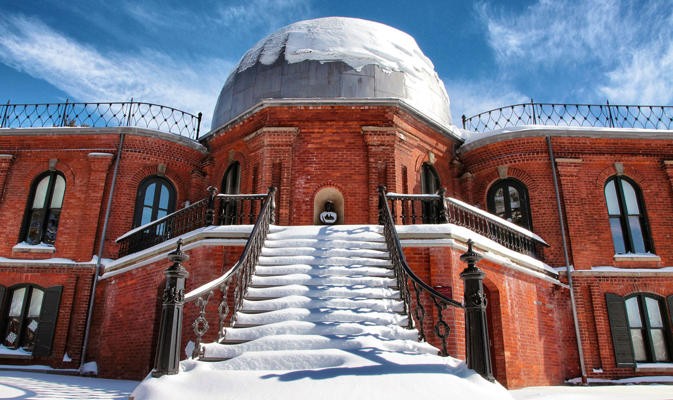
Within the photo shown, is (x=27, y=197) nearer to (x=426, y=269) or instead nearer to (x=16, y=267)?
(x=16, y=267)

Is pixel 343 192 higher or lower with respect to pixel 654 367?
higher

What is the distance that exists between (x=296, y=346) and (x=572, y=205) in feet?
35.3

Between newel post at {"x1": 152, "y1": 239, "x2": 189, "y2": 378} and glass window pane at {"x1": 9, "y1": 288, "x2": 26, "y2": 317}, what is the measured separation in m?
10.8

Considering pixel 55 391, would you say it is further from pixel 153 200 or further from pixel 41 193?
pixel 41 193

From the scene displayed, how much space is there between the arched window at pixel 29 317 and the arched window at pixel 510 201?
12.3m

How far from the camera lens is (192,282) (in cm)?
1020

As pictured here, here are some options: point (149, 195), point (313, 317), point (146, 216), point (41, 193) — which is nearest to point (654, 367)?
point (313, 317)

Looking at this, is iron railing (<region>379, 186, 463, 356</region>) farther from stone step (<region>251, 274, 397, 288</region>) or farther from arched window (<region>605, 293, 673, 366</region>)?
arched window (<region>605, 293, 673, 366</region>)

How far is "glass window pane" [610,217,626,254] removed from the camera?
14.1 metres

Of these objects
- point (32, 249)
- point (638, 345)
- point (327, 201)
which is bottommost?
point (638, 345)

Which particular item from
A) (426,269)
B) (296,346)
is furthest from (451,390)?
(426,269)

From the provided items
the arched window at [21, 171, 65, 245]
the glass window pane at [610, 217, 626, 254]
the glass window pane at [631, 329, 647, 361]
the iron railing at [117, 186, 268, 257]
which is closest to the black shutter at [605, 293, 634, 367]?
the glass window pane at [631, 329, 647, 361]

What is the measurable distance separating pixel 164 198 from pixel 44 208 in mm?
3311

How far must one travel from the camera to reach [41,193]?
1516cm
